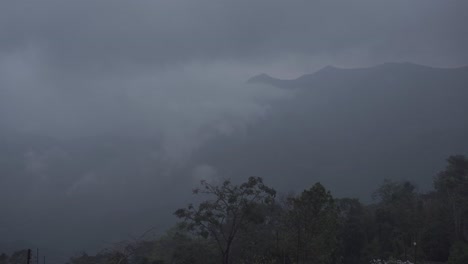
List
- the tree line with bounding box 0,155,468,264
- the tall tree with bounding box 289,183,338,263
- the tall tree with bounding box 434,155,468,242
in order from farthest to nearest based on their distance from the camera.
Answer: the tall tree with bounding box 434,155,468,242 < the tree line with bounding box 0,155,468,264 < the tall tree with bounding box 289,183,338,263

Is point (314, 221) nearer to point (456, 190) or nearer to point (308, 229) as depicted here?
point (308, 229)

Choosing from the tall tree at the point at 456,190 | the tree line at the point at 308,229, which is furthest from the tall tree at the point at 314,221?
the tall tree at the point at 456,190

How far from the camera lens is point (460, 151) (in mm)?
165000

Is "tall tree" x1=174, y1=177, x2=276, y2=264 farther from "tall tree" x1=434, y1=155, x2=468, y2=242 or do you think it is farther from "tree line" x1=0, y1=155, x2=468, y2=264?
"tall tree" x1=434, y1=155, x2=468, y2=242

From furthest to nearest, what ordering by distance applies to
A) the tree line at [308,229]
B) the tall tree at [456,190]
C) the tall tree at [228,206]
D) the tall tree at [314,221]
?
the tall tree at [456,190] → the tall tree at [228,206] → the tree line at [308,229] → the tall tree at [314,221]

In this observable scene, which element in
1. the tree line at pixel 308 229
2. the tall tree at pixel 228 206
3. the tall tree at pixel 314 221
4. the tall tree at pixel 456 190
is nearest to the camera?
the tall tree at pixel 314 221

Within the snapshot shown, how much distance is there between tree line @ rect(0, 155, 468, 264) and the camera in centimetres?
3231

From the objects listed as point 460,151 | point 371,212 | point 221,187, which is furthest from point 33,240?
point 460,151

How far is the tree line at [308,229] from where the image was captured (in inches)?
1272

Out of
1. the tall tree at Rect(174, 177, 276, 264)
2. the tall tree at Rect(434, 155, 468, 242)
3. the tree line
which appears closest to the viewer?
the tree line

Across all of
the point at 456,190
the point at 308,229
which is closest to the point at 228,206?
the point at 308,229

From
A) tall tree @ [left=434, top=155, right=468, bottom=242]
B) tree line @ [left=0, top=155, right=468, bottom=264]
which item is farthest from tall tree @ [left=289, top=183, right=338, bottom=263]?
tall tree @ [left=434, top=155, right=468, bottom=242]

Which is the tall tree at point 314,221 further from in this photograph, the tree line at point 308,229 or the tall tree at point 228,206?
the tall tree at point 228,206

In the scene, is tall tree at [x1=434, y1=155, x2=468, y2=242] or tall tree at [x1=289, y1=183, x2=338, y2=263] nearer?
tall tree at [x1=289, y1=183, x2=338, y2=263]
